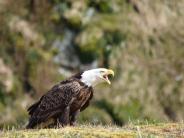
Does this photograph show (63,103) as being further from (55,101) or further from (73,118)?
(73,118)

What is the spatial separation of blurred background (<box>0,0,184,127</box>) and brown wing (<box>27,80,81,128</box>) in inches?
733

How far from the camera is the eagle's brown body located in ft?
56.5

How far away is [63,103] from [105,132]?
264 centimetres

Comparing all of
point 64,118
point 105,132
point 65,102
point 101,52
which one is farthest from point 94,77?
point 101,52

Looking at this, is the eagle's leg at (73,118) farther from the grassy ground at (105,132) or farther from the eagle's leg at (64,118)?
the grassy ground at (105,132)

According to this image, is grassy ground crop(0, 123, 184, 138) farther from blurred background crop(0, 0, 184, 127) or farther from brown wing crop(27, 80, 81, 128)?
blurred background crop(0, 0, 184, 127)

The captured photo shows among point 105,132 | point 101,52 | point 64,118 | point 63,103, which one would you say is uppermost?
point 101,52

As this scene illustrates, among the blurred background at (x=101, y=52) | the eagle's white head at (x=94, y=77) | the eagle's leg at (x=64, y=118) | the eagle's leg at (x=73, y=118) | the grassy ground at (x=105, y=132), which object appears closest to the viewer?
the grassy ground at (x=105, y=132)

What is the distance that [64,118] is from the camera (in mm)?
17094

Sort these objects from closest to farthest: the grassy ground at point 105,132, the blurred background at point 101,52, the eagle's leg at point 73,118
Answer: the grassy ground at point 105,132 < the eagle's leg at point 73,118 < the blurred background at point 101,52

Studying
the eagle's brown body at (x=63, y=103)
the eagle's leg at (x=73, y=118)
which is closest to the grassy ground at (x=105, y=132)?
the eagle's leg at (x=73, y=118)

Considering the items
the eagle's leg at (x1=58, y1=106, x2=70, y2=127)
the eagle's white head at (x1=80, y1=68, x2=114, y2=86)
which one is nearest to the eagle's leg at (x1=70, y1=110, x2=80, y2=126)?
the eagle's leg at (x1=58, y1=106, x2=70, y2=127)

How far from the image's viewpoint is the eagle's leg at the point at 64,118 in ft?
55.7

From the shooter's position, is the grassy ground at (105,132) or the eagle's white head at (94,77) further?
the eagle's white head at (94,77)
